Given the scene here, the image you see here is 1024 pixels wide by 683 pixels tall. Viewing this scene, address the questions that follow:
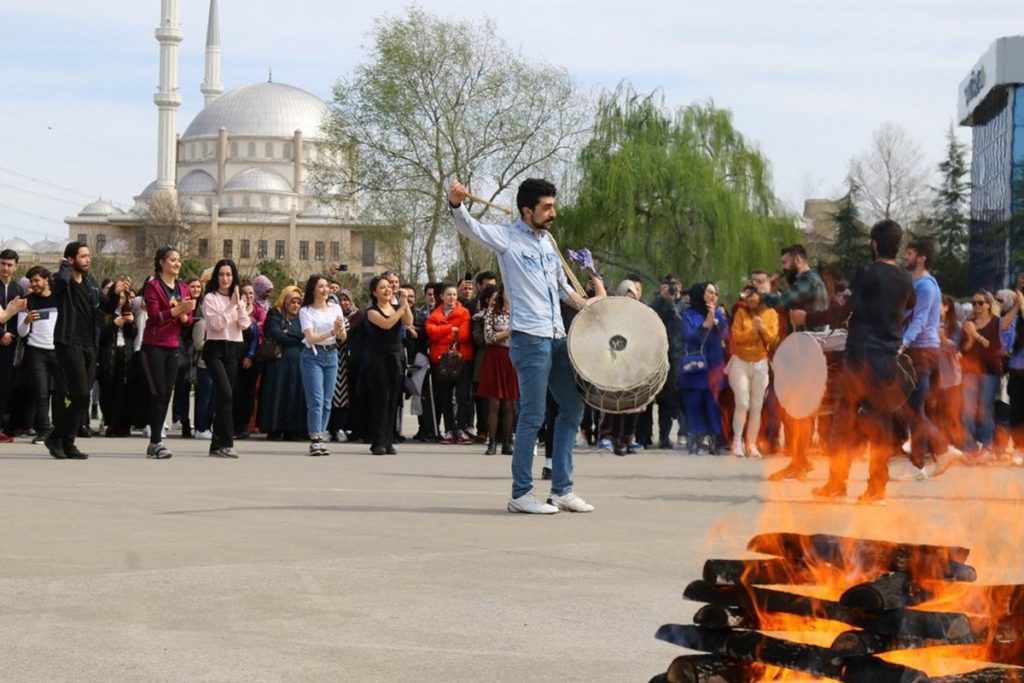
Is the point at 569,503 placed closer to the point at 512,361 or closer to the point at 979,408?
the point at 512,361

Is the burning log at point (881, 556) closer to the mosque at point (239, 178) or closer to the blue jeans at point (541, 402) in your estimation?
the blue jeans at point (541, 402)

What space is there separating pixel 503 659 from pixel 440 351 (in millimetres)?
14111

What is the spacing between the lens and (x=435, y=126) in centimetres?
5475

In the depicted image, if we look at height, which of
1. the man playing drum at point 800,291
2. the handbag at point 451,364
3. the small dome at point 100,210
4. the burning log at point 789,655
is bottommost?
the burning log at point 789,655

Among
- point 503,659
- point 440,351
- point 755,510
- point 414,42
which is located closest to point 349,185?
point 414,42

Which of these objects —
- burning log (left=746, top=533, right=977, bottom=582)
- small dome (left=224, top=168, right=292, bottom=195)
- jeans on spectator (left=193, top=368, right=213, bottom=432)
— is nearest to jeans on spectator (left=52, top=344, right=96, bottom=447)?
jeans on spectator (left=193, top=368, right=213, bottom=432)

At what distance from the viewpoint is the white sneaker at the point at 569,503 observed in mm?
10648

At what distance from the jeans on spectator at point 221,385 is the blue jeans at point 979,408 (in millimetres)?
7739

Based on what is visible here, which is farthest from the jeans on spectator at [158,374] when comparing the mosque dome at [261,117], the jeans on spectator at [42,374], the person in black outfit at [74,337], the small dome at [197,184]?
the mosque dome at [261,117]

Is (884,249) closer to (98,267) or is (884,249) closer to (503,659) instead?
(503,659)

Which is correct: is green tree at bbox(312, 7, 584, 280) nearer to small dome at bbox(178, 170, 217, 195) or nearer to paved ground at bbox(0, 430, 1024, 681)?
paved ground at bbox(0, 430, 1024, 681)

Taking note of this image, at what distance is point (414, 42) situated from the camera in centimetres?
5362

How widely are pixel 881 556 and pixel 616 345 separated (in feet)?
20.4

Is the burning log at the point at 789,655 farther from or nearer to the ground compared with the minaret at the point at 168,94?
nearer to the ground
